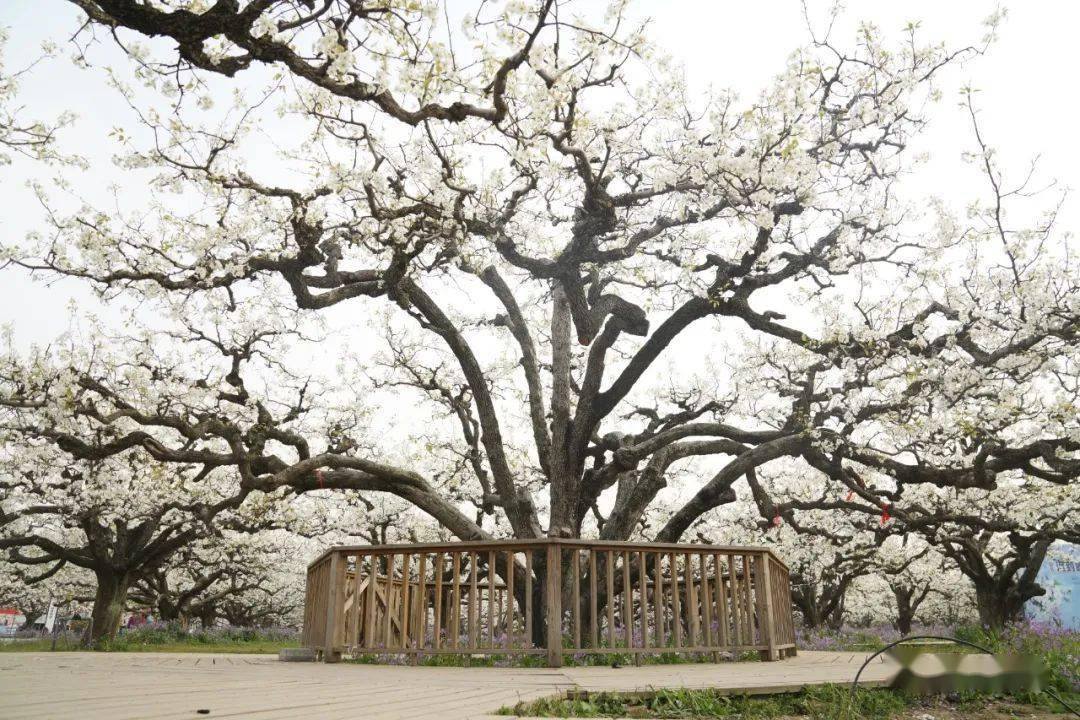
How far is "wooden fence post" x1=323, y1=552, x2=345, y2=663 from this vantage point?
759 cm

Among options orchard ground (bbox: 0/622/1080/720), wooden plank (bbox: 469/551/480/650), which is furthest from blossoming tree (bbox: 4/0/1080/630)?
orchard ground (bbox: 0/622/1080/720)

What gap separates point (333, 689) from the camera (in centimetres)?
398

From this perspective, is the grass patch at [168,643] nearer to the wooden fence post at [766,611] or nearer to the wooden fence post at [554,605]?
the wooden fence post at [554,605]

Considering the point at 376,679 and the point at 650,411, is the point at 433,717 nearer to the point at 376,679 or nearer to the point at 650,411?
the point at 376,679

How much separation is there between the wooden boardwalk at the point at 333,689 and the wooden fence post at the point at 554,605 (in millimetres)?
310

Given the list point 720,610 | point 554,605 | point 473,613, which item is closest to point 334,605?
point 473,613

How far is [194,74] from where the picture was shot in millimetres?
6047

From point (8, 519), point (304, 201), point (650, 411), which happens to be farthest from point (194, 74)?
point (8, 519)

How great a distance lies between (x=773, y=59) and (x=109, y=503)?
16.7m

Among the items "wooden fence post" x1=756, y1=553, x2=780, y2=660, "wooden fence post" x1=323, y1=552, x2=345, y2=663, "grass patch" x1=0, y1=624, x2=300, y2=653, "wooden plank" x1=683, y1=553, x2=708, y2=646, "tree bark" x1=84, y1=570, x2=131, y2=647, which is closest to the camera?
"wooden plank" x1=683, y1=553, x2=708, y2=646

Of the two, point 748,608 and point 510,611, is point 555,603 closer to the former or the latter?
point 510,611

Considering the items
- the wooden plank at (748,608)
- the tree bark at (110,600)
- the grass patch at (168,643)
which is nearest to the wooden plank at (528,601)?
the wooden plank at (748,608)

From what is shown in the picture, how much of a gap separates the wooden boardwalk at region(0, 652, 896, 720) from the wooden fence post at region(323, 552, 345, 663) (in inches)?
69.6

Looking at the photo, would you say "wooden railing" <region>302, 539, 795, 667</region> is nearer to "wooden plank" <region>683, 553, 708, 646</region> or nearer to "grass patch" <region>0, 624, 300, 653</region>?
"wooden plank" <region>683, 553, 708, 646</region>
